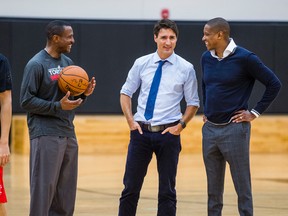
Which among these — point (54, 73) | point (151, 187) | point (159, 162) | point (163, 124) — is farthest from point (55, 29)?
point (151, 187)

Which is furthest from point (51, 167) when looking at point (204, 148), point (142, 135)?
point (204, 148)

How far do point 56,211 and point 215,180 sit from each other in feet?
4.26

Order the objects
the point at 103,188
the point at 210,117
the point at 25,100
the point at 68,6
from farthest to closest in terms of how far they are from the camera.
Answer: the point at 68,6
the point at 103,188
the point at 210,117
the point at 25,100

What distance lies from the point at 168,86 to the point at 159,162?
0.62 m

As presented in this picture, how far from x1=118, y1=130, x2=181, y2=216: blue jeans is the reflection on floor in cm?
147

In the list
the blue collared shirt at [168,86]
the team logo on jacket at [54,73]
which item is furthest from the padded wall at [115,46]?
the team logo on jacket at [54,73]

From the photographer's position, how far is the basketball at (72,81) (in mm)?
6168

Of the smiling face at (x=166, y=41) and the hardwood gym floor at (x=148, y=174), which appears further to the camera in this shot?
the hardwood gym floor at (x=148, y=174)

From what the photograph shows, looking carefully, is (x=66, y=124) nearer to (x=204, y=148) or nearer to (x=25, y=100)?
(x=25, y=100)

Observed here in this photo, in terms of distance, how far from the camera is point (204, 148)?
6.68 meters

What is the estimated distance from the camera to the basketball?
617 cm

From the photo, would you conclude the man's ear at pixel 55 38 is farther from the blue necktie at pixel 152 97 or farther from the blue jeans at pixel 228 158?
the blue jeans at pixel 228 158

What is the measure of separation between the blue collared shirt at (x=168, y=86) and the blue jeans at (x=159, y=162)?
0.14m

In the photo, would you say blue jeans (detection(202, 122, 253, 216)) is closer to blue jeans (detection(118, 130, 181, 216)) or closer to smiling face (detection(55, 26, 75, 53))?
blue jeans (detection(118, 130, 181, 216))
